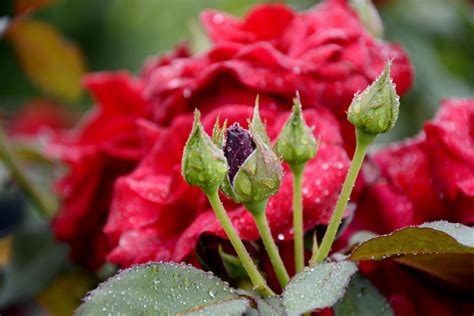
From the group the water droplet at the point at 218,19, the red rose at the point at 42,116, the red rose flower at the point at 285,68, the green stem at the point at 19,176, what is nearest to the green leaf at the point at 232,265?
the red rose flower at the point at 285,68

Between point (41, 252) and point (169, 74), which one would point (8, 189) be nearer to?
point (41, 252)

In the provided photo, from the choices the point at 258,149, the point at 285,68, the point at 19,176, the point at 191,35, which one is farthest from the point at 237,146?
the point at 19,176

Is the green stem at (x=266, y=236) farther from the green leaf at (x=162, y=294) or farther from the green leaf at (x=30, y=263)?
the green leaf at (x=30, y=263)

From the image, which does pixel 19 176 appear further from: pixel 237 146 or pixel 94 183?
pixel 237 146

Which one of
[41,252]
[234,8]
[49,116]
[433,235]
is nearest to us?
[433,235]

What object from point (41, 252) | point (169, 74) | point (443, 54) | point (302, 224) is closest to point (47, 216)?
point (41, 252)
